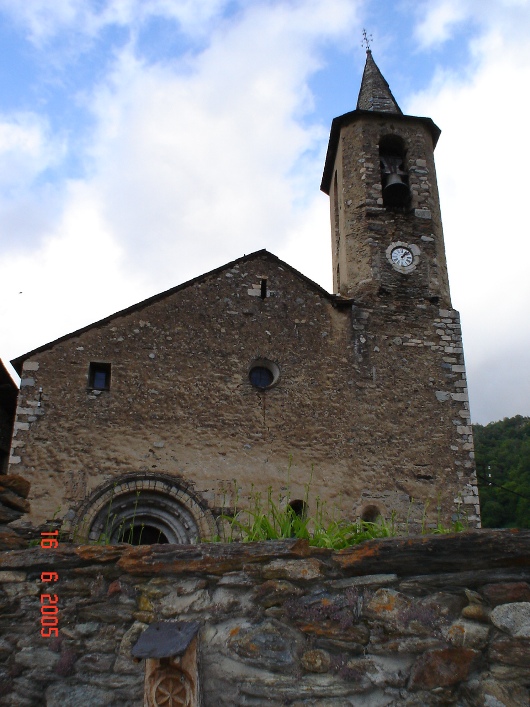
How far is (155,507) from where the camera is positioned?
10.4 m

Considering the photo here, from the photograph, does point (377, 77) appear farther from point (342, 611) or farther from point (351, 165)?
point (342, 611)

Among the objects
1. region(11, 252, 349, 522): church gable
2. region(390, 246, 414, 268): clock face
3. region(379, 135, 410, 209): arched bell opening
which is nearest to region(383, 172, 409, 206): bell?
region(379, 135, 410, 209): arched bell opening

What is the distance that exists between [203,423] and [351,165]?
704 centimetres

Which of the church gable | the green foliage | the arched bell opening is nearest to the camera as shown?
the church gable

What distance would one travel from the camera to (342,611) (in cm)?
392

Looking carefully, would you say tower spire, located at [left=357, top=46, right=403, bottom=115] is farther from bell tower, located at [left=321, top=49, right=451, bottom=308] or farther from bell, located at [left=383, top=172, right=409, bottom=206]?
bell, located at [left=383, top=172, right=409, bottom=206]

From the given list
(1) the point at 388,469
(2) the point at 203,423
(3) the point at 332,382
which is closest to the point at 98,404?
(2) the point at 203,423

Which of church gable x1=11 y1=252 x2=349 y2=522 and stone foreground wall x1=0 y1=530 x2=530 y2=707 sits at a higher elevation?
church gable x1=11 y1=252 x2=349 y2=522

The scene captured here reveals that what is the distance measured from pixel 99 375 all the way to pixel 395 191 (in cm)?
767

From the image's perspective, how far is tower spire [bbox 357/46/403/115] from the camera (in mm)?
15602

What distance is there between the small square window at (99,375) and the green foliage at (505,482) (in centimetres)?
1171

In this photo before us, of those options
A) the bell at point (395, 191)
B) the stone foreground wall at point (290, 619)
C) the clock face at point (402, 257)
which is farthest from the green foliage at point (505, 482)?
the stone foreground wall at point (290, 619)

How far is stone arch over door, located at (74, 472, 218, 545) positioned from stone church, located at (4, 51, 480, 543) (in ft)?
0.08
